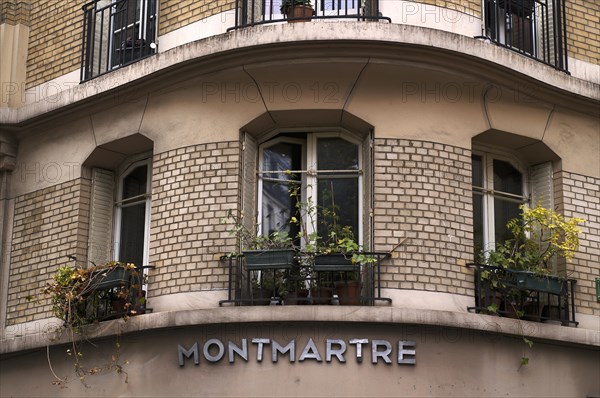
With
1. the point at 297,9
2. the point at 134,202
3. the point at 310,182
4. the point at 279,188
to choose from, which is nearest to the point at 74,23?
the point at 134,202

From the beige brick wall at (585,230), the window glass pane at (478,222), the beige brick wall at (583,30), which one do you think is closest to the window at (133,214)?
the window glass pane at (478,222)

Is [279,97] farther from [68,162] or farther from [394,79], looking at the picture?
[68,162]

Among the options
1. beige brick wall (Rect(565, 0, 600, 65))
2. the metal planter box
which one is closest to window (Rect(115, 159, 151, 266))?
the metal planter box

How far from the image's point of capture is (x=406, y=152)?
1606 centimetres

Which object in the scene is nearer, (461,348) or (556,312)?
(461,348)

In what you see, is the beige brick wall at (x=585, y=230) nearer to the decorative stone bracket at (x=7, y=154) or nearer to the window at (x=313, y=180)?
the window at (x=313, y=180)

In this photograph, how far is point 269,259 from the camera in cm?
1542

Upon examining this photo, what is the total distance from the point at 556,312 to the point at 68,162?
6.62 meters

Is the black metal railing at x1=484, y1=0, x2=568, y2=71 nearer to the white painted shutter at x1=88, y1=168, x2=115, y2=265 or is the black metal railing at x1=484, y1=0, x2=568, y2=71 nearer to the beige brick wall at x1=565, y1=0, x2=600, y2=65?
the beige brick wall at x1=565, y1=0, x2=600, y2=65

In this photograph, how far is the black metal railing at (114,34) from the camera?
17.5 metres

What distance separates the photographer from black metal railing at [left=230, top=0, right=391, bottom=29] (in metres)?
16.5

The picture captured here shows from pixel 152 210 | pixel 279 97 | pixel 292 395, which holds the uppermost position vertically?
pixel 279 97

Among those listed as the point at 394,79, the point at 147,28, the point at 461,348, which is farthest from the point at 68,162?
the point at 461,348

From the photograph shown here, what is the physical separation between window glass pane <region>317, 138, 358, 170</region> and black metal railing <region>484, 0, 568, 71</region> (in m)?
2.44
